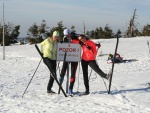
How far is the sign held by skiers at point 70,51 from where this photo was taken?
915 cm

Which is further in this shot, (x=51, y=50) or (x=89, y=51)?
(x=51, y=50)

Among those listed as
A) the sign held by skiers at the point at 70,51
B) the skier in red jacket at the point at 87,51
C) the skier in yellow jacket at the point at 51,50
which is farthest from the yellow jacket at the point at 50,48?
the skier in red jacket at the point at 87,51

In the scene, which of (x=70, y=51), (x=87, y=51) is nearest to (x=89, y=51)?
(x=87, y=51)

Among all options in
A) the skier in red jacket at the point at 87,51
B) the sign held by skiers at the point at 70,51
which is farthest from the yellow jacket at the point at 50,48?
the skier in red jacket at the point at 87,51

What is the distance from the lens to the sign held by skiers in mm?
9148

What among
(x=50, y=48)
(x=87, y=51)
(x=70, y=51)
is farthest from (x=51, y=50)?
(x=87, y=51)

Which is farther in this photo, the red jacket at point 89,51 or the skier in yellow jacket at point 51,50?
the skier in yellow jacket at point 51,50

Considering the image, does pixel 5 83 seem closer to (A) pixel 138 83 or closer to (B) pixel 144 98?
(A) pixel 138 83

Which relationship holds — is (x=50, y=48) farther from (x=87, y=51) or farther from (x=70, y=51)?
(x=87, y=51)

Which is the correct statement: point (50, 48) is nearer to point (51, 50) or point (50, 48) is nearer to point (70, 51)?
point (51, 50)

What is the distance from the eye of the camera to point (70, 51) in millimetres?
9219

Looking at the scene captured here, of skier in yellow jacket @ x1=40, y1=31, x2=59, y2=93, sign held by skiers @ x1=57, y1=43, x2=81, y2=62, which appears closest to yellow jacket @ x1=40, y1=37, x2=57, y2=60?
skier in yellow jacket @ x1=40, y1=31, x2=59, y2=93

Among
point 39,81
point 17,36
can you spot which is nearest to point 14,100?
point 39,81

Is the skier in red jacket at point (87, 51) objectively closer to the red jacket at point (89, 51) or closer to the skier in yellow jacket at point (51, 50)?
the red jacket at point (89, 51)
